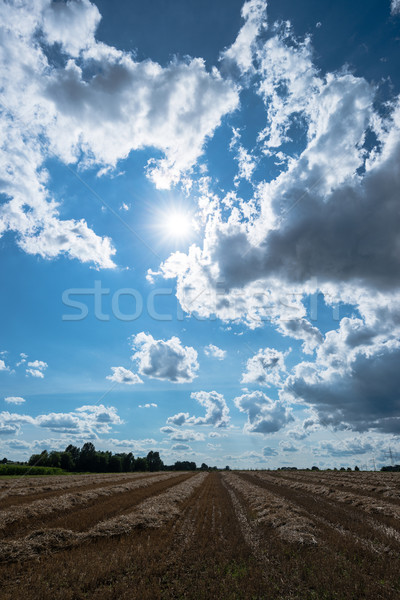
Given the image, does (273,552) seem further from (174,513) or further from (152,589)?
(174,513)

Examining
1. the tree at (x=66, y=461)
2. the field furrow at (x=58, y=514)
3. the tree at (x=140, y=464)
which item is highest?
the field furrow at (x=58, y=514)

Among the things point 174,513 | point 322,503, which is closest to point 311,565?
point 174,513

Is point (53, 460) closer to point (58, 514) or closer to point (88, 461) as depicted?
point (88, 461)

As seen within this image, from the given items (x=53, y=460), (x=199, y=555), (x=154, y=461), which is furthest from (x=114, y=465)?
(x=199, y=555)

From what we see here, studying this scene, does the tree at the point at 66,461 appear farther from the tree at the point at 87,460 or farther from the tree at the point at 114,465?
the tree at the point at 114,465

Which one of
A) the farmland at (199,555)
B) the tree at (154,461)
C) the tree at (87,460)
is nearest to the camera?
the farmland at (199,555)

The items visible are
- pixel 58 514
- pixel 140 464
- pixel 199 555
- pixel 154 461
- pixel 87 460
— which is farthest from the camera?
pixel 154 461

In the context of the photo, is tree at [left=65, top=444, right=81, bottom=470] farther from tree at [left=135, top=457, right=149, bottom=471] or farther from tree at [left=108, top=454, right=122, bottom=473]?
tree at [left=135, top=457, right=149, bottom=471]

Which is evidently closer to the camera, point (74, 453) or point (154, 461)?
point (74, 453)

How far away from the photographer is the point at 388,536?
13.0 meters

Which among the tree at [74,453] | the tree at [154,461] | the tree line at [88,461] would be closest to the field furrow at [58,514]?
the tree line at [88,461]

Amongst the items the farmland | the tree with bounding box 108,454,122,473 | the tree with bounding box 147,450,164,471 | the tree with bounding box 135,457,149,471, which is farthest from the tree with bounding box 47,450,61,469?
the farmland

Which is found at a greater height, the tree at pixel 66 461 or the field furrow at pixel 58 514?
the field furrow at pixel 58 514

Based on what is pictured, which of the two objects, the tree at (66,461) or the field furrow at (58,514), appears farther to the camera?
the tree at (66,461)
